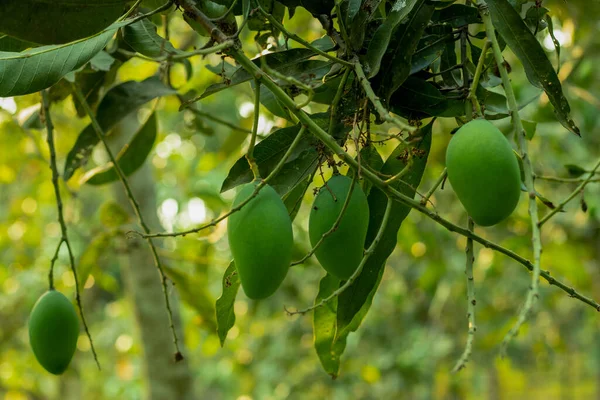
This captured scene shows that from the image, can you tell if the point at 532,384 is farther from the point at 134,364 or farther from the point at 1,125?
the point at 1,125

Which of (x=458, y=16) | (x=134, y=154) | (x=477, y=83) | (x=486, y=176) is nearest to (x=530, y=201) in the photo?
(x=486, y=176)

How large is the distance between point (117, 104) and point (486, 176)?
68cm

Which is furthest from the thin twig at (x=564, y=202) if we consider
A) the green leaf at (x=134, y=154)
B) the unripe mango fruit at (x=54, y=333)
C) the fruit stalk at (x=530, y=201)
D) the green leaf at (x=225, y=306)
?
the green leaf at (x=134, y=154)

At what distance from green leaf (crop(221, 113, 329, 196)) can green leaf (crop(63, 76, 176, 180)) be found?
0.36 meters

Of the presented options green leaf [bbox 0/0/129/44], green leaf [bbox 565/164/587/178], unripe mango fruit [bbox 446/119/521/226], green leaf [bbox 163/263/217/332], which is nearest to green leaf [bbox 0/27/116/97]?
green leaf [bbox 0/0/129/44]

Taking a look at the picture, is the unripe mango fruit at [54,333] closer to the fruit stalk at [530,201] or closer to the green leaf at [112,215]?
the fruit stalk at [530,201]

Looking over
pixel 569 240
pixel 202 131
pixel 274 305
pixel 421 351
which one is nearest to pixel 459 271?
pixel 569 240

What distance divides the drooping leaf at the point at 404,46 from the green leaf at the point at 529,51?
7 cm

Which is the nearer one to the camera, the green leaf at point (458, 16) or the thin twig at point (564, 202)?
the thin twig at point (564, 202)

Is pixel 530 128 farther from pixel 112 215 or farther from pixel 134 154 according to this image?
pixel 112 215

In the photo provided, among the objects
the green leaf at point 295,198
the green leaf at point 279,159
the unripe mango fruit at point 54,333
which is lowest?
the unripe mango fruit at point 54,333

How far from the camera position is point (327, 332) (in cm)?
90

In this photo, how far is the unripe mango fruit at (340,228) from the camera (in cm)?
66

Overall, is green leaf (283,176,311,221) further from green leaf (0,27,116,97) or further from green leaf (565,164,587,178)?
green leaf (565,164,587,178)
